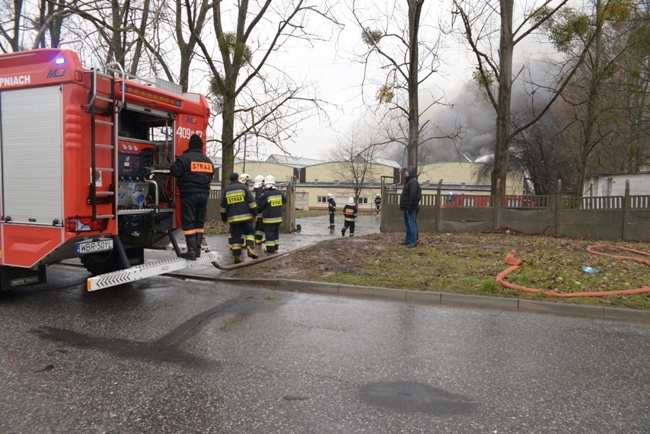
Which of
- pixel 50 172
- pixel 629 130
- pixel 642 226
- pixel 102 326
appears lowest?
pixel 102 326

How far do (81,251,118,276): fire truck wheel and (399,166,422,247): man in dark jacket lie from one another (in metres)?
6.39

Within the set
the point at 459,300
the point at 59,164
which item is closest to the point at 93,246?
the point at 59,164

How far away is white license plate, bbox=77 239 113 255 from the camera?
213 inches

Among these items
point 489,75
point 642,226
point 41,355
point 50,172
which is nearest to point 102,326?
point 41,355

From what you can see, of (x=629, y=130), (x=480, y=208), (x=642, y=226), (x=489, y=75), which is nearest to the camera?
(x=642, y=226)

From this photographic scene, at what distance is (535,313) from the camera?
19.5 ft

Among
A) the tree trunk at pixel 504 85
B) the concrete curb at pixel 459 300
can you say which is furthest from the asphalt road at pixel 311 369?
the tree trunk at pixel 504 85

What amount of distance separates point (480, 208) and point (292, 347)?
11.2 m

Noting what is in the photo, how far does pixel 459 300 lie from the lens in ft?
20.8

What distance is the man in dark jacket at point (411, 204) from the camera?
420 inches

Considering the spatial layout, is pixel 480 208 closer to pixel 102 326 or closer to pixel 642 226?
pixel 642 226

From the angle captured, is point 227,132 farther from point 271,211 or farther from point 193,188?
point 193,188

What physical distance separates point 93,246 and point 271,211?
438 centimetres

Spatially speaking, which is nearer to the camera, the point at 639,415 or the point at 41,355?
the point at 639,415
